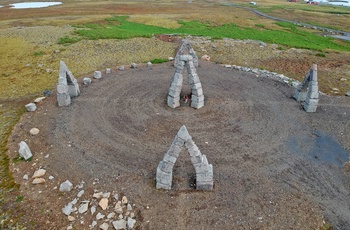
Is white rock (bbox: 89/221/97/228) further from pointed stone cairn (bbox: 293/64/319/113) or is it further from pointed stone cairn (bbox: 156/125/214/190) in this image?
pointed stone cairn (bbox: 293/64/319/113)

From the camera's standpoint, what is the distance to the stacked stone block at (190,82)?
20.7 metres

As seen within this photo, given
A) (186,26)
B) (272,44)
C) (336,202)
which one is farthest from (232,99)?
(186,26)

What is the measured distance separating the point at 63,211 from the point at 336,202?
43.5 feet

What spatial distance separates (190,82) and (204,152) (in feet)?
21.3

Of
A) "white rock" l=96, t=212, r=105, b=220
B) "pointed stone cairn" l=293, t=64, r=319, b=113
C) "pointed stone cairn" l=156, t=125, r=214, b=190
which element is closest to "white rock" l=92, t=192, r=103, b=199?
"white rock" l=96, t=212, r=105, b=220

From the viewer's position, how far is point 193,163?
13625mm

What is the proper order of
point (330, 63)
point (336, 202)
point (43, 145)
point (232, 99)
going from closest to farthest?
point (336, 202) → point (43, 145) → point (232, 99) → point (330, 63)

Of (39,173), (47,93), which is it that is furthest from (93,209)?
(47,93)

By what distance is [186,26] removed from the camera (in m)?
52.9

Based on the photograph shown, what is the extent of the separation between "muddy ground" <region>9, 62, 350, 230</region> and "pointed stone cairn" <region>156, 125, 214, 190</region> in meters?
0.46

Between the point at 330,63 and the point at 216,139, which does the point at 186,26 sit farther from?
the point at 216,139

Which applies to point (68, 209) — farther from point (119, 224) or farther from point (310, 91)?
point (310, 91)

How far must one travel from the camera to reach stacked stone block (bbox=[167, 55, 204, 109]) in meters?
20.7

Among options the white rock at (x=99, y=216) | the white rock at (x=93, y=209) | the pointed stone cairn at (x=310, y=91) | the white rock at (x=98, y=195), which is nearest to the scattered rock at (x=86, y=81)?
the white rock at (x=98, y=195)
